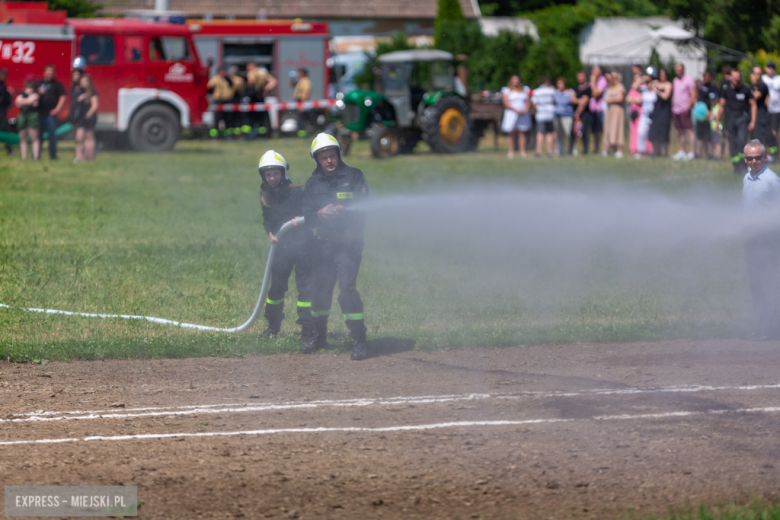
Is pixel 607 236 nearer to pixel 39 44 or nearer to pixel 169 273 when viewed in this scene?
pixel 169 273

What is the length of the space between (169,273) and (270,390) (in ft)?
15.5

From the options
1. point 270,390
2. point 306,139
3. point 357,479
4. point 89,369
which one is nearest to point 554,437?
point 357,479

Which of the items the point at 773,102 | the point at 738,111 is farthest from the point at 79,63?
the point at 773,102

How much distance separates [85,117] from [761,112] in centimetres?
1430

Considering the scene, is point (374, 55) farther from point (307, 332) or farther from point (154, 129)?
point (307, 332)

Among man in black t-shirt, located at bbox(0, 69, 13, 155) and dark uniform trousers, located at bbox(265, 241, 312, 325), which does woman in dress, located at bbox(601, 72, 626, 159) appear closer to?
man in black t-shirt, located at bbox(0, 69, 13, 155)

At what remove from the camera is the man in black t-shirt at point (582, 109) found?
2345 centimetres

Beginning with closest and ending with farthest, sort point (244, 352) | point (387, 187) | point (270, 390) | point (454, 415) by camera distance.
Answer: point (454, 415)
point (270, 390)
point (244, 352)
point (387, 187)

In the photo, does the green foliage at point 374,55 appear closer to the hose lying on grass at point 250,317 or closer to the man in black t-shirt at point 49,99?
the man in black t-shirt at point 49,99

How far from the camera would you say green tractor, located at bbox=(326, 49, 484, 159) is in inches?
970

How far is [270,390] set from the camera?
7.29 metres

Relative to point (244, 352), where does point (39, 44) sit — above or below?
above

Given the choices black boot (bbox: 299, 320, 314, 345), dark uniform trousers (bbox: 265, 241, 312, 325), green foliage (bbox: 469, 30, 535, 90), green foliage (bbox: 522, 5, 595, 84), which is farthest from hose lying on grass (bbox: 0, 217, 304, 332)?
green foliage (bbox: 469, 30, 535, 90)

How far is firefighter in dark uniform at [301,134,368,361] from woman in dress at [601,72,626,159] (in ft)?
51.9
